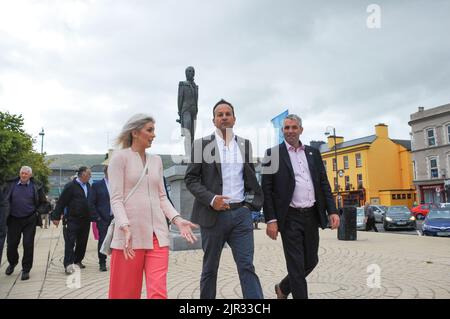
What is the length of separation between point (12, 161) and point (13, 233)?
30.6m

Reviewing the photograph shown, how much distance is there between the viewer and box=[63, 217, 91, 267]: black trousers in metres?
6.86

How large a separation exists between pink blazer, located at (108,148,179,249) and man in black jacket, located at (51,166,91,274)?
14.6ft

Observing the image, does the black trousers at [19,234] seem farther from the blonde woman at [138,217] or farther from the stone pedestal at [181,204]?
the blonde woman at [138,217]

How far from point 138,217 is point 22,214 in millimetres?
4586

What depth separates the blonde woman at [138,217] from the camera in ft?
9.25

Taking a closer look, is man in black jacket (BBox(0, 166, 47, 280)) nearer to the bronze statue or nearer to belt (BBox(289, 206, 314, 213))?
the bronze statue

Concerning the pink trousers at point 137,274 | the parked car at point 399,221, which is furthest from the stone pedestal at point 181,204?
the parked car at point 399,221

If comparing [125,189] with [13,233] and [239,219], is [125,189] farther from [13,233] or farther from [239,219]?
[13,233]

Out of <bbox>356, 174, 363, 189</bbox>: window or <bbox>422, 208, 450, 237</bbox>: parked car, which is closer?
<bbox>422, 208, 450, 237</bbox>: parked car

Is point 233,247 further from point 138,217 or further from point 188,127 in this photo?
point 188,127

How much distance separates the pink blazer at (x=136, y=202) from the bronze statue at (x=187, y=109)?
7049mm

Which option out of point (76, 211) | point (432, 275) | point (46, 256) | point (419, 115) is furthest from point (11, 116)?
point (419, 115)

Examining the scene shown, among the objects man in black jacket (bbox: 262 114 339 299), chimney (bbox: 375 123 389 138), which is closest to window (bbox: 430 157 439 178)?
chimney (bbox: 375 123 389 138)
